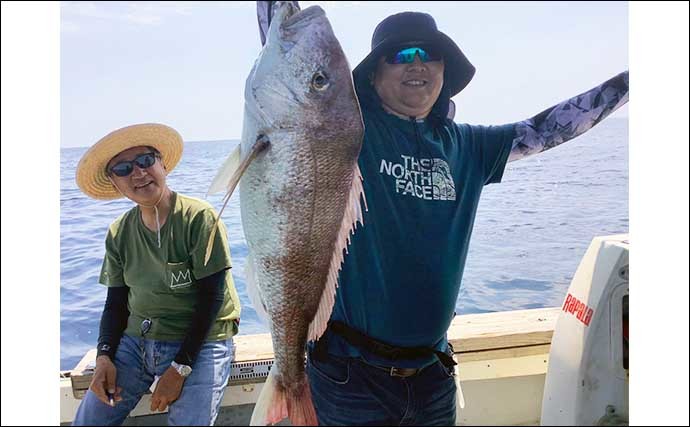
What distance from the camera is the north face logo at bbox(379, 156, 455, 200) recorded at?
155cm

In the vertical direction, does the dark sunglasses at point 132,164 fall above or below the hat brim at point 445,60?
below

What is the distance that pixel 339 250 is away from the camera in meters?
1.30

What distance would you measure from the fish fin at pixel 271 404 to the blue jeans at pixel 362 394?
127 mm

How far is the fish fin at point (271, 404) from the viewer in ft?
4.58

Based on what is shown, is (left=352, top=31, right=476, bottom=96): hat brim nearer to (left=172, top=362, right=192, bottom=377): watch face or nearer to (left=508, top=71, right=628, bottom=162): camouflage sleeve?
(left=508, top=71, right=628, bottom=162): camouflage sleeve

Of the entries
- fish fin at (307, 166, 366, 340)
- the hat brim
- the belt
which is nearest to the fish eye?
fish fin at (307, 166, 366, 340)

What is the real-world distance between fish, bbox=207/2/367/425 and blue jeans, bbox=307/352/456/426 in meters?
0.25

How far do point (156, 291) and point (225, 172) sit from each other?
0.52 meters

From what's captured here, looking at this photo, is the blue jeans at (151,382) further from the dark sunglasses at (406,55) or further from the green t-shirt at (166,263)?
the dark sunglasses at (406,55)

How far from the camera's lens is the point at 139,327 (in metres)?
1.60

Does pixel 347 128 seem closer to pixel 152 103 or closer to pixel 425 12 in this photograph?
pixel 425 12

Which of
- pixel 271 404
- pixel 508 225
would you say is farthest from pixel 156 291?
pixel 508 225

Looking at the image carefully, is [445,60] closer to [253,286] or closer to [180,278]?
[253,286]

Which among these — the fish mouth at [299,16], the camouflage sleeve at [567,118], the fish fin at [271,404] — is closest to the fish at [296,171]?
the fish mouth at [299,16]
